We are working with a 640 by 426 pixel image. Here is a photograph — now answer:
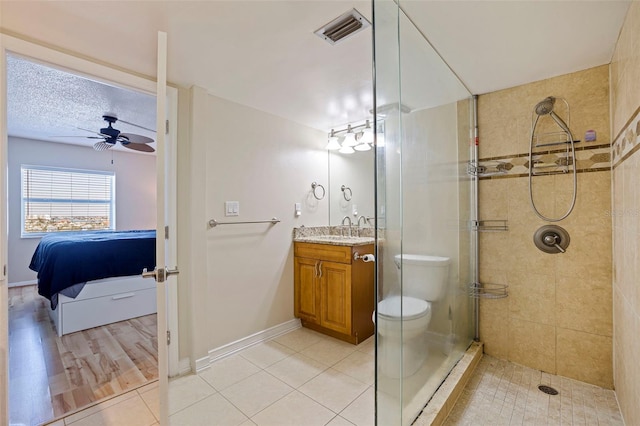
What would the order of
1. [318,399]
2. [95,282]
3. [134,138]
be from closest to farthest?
1. [318,399]
2. [95,282]
3. [134,138]

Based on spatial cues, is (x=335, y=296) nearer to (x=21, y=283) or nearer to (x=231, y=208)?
(x=231, y=208)

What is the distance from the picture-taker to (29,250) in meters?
4.52

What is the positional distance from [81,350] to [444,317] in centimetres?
287

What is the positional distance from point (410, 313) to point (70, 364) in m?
2.52

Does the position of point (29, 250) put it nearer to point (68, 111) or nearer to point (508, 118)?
point (68, 111)

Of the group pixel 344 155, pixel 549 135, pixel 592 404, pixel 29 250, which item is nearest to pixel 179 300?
pixel 344 155

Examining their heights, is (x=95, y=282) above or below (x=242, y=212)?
below

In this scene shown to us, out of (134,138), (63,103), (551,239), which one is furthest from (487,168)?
(63,103)

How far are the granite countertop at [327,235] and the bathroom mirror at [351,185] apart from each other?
0.32 feet

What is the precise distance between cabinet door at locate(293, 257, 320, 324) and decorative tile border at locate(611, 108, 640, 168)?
7.01 ft

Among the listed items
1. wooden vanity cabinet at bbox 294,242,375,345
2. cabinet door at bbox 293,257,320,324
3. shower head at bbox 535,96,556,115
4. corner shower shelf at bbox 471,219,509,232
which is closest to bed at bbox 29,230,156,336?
cabinet door at bbox 293,257,320,324

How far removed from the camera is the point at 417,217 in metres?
1.52

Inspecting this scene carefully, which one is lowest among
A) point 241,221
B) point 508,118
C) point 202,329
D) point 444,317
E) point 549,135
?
point 202,329

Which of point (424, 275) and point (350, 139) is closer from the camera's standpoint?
point (424, 275)
